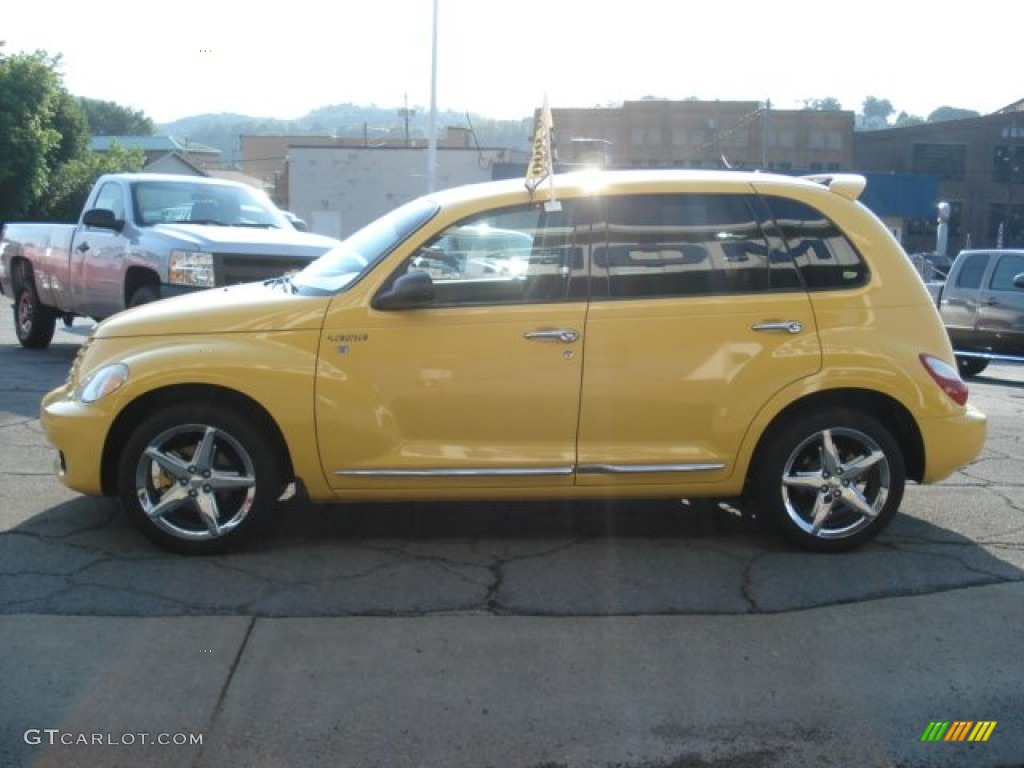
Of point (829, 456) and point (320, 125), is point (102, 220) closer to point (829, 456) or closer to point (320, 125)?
point (829, 456)

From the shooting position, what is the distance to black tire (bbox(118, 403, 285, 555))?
528 cm

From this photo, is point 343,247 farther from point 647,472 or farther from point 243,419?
point 647,472

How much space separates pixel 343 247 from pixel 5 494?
2.41 metres

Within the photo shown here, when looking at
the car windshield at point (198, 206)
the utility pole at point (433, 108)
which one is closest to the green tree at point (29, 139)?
the utility pole at point (433, 108)

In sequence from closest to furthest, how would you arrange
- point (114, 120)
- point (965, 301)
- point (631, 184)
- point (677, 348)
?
point (677, 348) < point (631, 184) < point (965, 301) < point (114, 120)

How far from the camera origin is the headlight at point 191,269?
9.79m

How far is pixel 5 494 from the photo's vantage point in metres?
6.38

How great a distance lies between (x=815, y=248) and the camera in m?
5.61

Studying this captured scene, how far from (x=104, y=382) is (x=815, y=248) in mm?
3544

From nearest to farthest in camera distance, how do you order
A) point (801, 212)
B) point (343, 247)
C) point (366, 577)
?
point (366, 577)
point (801, 212)
point (343, 247)

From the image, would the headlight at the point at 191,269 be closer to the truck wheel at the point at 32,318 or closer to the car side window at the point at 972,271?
the truck wheel at the point at 32,318

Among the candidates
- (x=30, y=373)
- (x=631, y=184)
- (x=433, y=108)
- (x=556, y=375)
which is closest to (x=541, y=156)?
(x=631, y=184)

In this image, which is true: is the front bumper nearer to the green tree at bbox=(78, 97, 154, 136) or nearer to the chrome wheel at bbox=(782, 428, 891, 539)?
the chrome wheel at bbox=(782, 428, 891, 539)

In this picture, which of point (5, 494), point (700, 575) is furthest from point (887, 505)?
point (5, 494)
